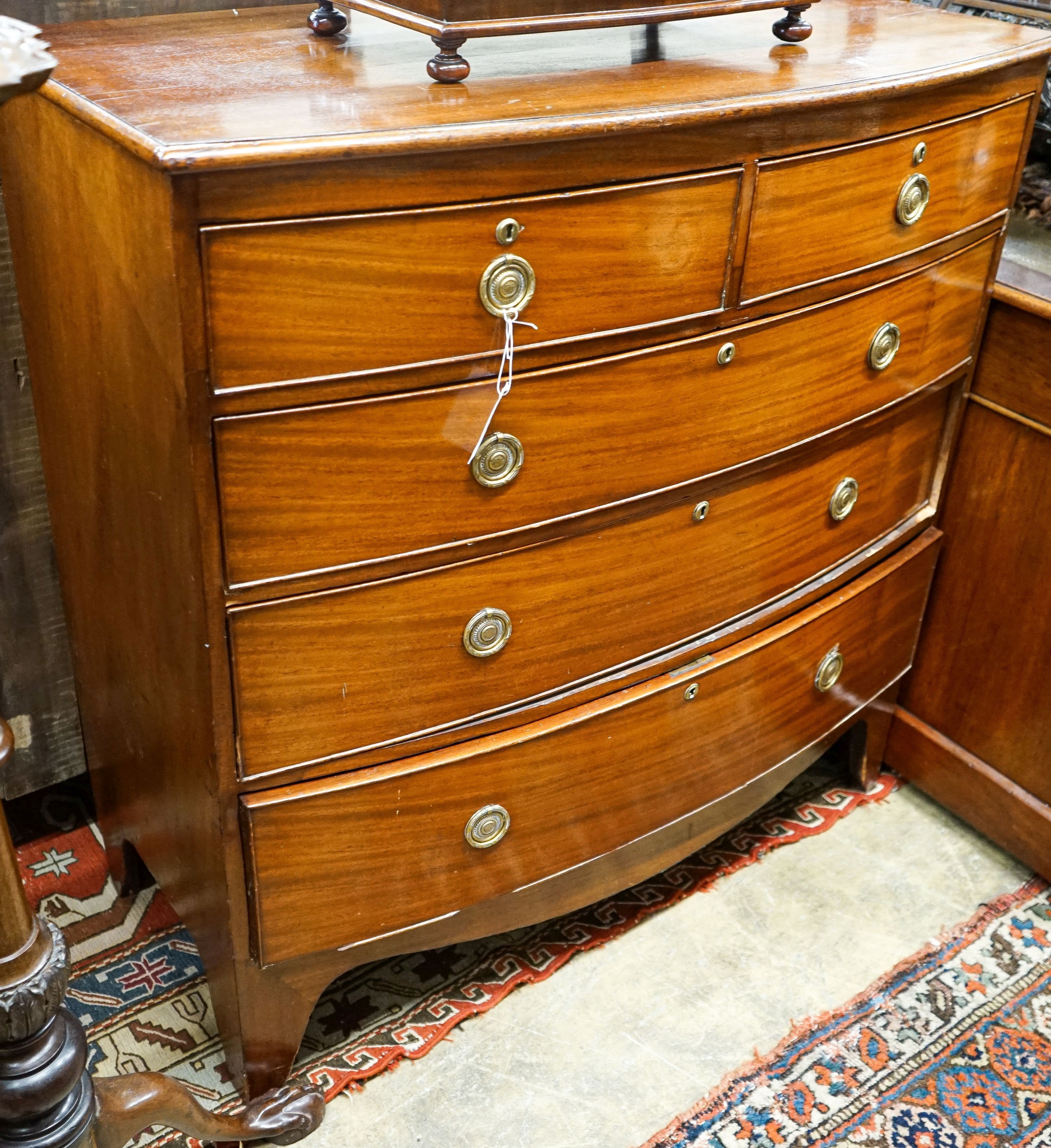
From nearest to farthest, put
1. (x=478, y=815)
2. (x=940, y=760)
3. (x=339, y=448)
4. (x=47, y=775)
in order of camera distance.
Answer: (x=339, y=448) → (x=478, y=815) → (x=47, y=775) → (x=940, y=760)

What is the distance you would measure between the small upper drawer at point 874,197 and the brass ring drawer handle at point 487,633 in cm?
42

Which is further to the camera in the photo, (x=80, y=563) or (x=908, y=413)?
(x=908, y=413)

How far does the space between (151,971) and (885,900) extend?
1075mm

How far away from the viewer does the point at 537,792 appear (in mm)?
1448

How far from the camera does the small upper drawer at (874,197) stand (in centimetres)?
127

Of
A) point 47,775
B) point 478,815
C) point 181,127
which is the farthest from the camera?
point 47,775

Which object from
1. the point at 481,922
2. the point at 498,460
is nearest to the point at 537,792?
the point at 481,922

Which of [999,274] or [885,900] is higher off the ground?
[999,274]

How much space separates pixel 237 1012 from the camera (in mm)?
1420

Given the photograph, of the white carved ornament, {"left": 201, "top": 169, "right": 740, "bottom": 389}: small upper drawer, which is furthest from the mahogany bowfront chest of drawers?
the white carved ornament

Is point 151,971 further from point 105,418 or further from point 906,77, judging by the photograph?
point 906,77

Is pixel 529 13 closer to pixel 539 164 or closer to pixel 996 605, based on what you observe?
pixel 539 164

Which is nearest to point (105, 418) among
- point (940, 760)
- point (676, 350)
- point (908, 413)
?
point (676, 350)

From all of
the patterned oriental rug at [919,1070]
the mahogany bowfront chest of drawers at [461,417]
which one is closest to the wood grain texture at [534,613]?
Result: the mahogany bowfront chest of drawers at [461,417]
